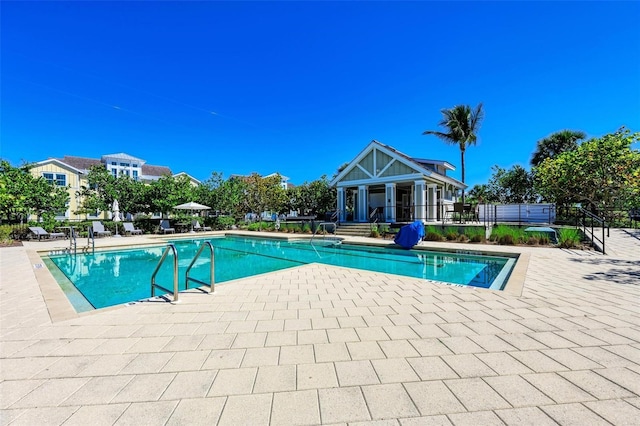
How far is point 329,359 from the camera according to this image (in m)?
2.66

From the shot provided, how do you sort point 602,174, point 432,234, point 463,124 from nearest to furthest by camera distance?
point 432,234, point 602,174, point 463,124

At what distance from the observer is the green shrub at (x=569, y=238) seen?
10.6 meters

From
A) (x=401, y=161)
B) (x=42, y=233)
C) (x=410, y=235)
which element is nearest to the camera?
(x=410, y=235)

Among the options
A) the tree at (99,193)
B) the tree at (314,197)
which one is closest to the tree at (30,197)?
the tree at (99,193)

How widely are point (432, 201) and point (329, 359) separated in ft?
66.9

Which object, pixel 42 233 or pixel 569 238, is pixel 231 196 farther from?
pixel 569 238

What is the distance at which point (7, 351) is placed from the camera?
2852mm

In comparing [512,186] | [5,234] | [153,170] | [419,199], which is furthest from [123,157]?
[512,186]

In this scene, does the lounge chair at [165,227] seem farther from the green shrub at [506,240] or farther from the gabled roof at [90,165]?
the green shrub at [506,240]

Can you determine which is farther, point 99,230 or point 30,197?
point 99,230

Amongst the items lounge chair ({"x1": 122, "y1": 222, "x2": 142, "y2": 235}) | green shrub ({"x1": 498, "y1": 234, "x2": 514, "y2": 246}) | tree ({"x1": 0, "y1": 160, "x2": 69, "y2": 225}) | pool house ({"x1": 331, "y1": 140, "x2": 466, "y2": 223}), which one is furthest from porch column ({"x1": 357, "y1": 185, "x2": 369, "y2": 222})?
tree ({"x1": 0, "y1": 160, "x2": 69, "y2": 225})

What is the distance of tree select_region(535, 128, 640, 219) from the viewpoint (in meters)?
14.0

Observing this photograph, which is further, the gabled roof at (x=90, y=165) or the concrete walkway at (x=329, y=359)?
the gabled roof at (x=90, y=165)

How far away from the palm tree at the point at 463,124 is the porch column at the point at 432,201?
7.36 metres
